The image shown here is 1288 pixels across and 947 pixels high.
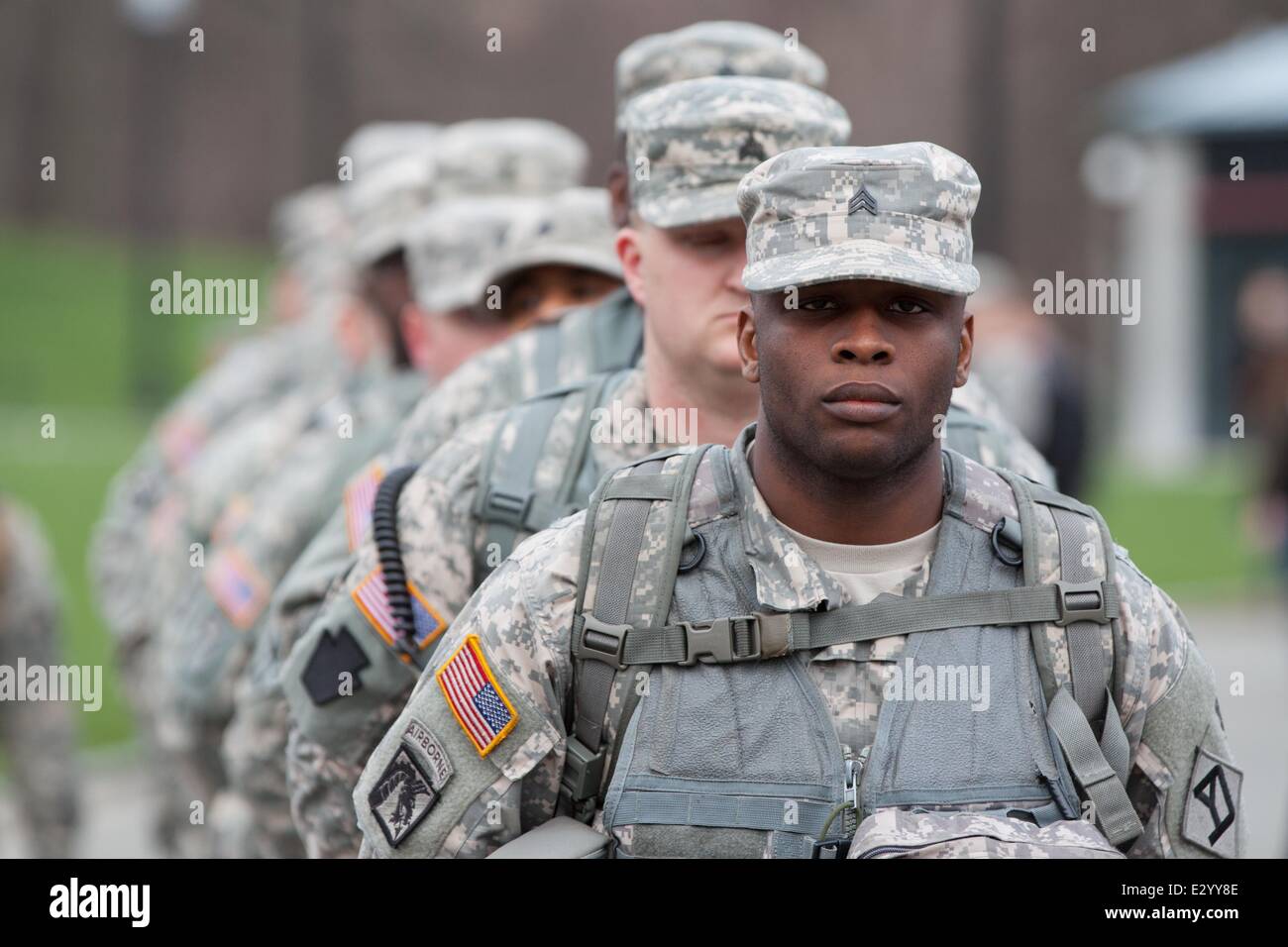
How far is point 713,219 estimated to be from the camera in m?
3.68

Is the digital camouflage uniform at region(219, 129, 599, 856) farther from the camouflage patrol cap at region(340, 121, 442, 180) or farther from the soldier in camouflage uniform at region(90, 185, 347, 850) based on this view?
the soldier in camouflage uniform at region(90, 185, 347, 850)

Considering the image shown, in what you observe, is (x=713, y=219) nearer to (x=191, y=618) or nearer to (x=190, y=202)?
(x=191, y=618)

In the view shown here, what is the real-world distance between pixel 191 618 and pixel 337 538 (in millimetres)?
1687

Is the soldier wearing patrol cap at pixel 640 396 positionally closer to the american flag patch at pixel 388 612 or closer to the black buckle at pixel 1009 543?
the american flag patch at pixel 388 612

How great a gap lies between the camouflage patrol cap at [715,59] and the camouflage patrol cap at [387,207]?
183cm

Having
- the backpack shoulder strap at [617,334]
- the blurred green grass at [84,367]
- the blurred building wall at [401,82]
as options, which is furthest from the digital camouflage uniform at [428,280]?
the blurred building wall at [401,82]

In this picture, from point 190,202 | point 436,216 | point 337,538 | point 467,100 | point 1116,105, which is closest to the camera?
point 337,538

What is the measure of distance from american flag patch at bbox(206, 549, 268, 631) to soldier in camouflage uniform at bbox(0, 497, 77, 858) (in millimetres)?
2384

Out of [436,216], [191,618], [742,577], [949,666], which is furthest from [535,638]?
[191,618]

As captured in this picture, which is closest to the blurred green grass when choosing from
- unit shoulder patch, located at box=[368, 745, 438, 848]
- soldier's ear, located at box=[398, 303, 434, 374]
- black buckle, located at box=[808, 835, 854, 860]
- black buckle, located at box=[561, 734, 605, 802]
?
soldier's ear, located at box=[398, 303, 434, 374]

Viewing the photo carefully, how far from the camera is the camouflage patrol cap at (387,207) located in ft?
21.1

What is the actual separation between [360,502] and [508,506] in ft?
2.57

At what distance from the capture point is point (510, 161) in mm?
6117

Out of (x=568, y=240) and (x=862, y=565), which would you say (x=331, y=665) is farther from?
(x=568, y=240)
